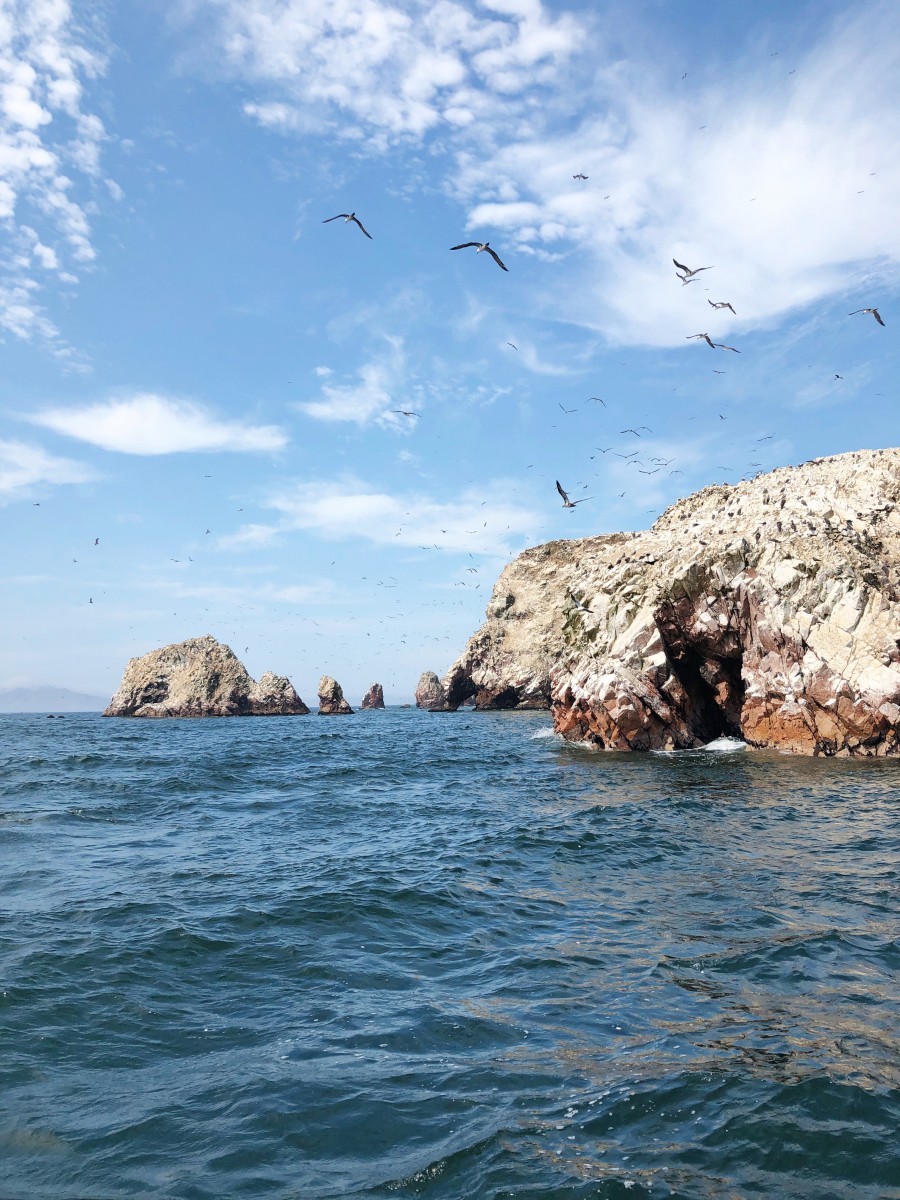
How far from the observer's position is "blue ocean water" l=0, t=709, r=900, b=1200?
15.9 feet

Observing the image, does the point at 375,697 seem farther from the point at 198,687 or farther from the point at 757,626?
the point at 757,626

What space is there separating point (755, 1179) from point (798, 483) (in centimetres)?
3262

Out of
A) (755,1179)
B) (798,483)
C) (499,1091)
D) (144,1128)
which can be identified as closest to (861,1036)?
(755,1179)

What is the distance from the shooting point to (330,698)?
340ft

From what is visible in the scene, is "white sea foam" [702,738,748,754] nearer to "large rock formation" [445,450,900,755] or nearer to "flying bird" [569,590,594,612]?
"large rock formation" [445,450,900,755]

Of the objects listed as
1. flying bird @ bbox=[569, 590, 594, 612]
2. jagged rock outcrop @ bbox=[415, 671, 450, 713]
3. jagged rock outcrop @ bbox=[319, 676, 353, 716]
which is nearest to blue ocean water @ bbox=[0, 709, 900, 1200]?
flying bird @ bbox=[569, 590, 594, 612]

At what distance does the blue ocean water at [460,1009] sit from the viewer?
486 cm

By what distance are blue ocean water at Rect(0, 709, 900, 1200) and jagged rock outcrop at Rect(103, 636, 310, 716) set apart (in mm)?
80793

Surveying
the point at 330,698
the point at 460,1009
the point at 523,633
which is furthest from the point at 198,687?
the point at 460,1009

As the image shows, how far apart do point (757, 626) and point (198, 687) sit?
3157 inches

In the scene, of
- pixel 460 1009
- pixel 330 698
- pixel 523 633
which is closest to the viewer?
pixel 460 1009

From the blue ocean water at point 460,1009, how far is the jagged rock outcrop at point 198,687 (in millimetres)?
80793

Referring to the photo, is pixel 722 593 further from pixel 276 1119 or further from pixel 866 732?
pixel 276 1119

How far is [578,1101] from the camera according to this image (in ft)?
18.0
